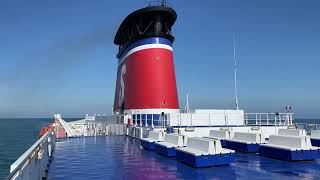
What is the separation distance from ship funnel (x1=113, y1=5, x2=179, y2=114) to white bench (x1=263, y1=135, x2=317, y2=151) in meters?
12.9

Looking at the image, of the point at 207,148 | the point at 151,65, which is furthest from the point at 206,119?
the point at 207,148

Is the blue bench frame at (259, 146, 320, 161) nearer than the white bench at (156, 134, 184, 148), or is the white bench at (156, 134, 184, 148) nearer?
the blue bench frame at (259, 146, 320, 161)

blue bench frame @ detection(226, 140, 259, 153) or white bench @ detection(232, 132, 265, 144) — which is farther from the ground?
white bench @ detection(232, 132, 265, 144)

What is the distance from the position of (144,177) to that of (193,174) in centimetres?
157

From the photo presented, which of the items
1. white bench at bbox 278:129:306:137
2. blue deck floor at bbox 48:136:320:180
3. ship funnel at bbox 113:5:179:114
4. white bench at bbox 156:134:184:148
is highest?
ship funnel at bbox 113:5:179:114

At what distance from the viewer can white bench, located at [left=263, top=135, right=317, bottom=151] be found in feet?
39.4

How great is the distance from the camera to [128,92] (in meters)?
27.6

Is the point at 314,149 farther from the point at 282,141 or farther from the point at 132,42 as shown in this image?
the point at 132,42

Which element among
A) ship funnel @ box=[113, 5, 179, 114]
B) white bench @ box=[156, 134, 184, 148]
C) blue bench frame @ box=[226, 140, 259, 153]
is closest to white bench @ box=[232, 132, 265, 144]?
blue bench frame @ box=[226, 140, 259, 153]

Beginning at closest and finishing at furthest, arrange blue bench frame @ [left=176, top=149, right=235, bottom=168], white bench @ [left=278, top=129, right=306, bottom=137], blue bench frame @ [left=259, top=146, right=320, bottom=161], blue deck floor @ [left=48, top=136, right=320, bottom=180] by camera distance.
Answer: blue deck floor @ [left=48, top=136, right=320, bottom=180], blue bench frame @ [left=176, top=149, right=235, bottom=168], blue bench frame @ [left=259, top=146, right=320, bottom=161], white bench @ [left=278, top=129, right=306, bottom=137]

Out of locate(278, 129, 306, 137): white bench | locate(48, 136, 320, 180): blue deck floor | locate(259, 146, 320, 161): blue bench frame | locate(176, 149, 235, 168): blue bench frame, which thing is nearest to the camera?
locate(48, 136, 320, 180): blue deck floor

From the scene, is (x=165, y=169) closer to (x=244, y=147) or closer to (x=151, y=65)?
(x=244, y=147)

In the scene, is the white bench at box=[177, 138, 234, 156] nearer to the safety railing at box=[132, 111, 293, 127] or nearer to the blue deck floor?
the blue deck floor

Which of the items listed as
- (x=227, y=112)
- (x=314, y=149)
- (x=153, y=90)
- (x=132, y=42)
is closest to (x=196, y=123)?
(x=227, y=112)
